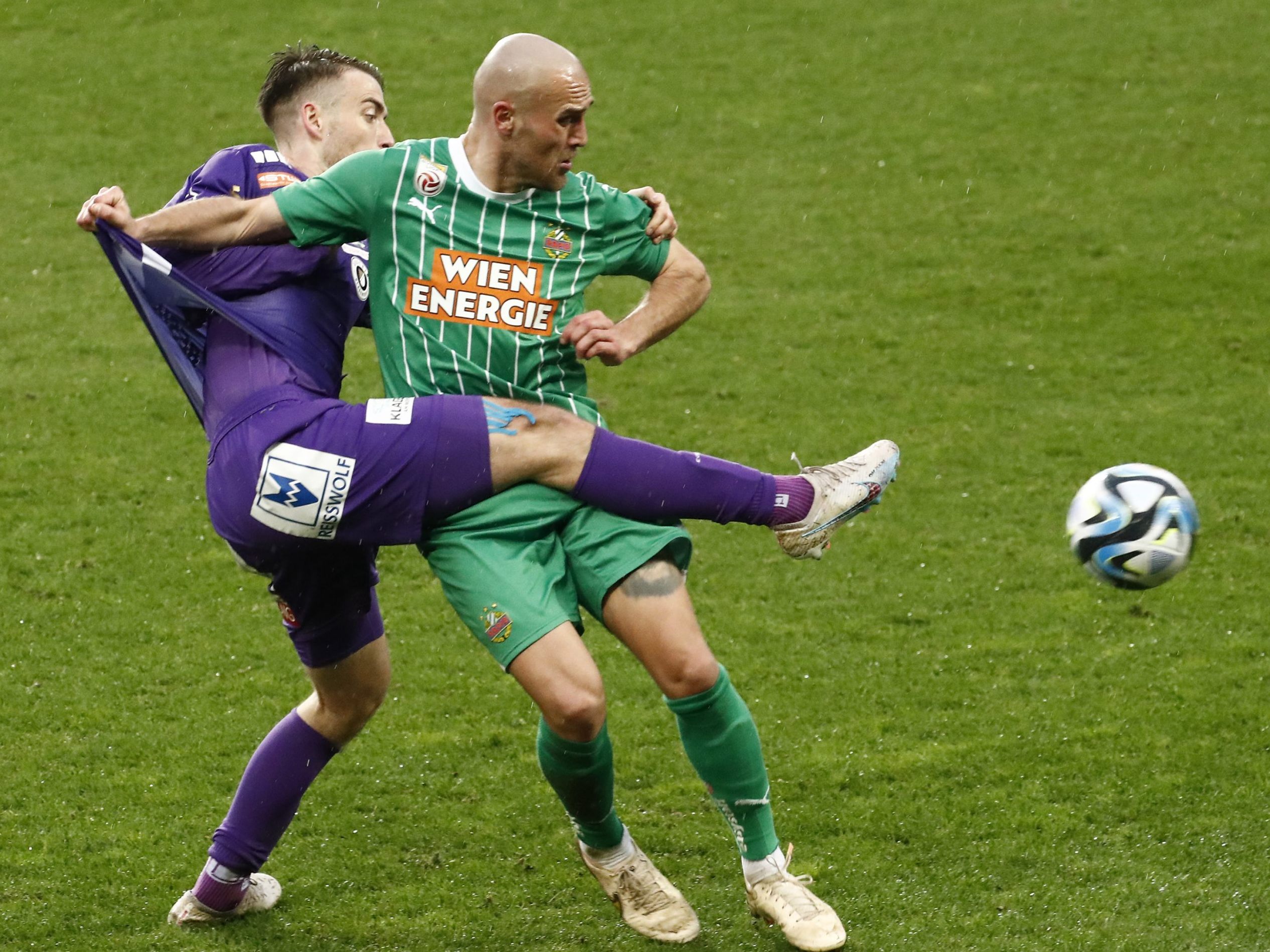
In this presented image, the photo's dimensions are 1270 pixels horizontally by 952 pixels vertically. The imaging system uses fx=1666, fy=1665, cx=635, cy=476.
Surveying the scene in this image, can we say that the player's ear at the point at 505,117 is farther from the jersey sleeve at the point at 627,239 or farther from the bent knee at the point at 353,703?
the bent knee at the point at 353,703

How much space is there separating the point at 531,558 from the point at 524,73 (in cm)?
133

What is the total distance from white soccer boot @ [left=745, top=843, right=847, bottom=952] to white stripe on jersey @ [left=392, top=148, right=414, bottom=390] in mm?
1779

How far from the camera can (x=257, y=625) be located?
769cm

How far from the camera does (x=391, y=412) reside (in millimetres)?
4516

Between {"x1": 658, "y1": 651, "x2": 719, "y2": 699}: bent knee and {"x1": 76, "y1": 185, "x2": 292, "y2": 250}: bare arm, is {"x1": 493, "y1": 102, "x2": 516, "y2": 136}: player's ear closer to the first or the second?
{"x1": 76, "y1": 185, "x2": 292, "y2": 250}: bare arm

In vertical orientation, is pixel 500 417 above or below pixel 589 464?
above

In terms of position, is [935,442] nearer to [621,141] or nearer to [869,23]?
[621,141]

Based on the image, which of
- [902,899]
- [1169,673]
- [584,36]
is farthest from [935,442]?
[584,36]

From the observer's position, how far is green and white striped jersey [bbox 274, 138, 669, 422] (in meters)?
4.61

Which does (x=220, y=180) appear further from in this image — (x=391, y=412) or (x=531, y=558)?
(x=531, y=558)

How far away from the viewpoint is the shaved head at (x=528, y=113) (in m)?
4.52

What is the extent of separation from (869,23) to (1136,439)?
811 centimetres

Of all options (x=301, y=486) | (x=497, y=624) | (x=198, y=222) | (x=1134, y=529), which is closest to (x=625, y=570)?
(x=497, y=624)

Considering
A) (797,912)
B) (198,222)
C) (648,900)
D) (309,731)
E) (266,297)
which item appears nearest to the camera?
(198,222)
